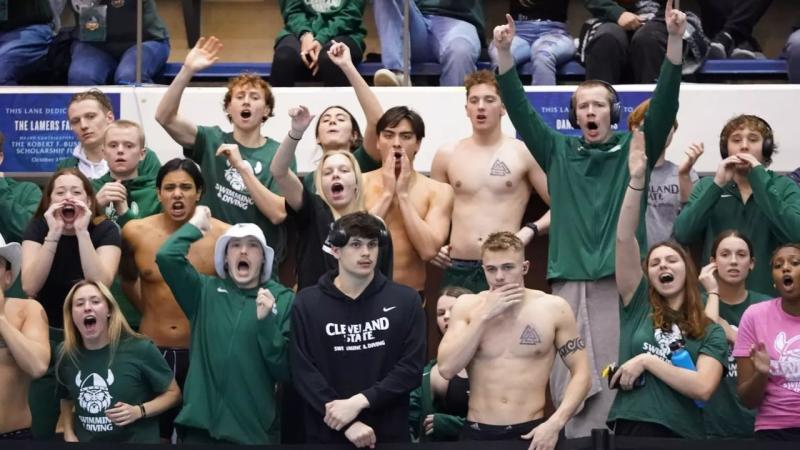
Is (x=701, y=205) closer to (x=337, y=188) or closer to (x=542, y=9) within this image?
(x=337, y=188)

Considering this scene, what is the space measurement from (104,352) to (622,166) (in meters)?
Answer: 2.52

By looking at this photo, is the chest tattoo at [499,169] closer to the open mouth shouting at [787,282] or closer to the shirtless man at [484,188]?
the shirtless man at [484,188]

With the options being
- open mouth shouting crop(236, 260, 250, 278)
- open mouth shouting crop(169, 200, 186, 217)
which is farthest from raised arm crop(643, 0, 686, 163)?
open mouth shouting crop(169, 200, 186, 217)

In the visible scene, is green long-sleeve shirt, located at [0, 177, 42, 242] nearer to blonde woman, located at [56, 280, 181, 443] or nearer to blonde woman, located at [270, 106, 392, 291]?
blonde woman, located at [56, 280, 181, 443]

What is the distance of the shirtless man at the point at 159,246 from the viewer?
7566mm

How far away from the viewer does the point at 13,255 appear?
736 centimetres

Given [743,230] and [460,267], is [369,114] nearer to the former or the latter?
[460,267]

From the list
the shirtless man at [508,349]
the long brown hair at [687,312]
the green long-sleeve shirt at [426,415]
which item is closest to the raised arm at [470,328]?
the shirtless man at [508,349]

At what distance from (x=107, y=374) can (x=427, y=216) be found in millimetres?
1801

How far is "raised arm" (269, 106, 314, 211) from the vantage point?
7484 millimetres

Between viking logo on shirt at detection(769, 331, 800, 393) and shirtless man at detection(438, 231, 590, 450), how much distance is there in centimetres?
81

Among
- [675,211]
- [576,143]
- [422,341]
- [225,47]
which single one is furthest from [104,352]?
[225,47]

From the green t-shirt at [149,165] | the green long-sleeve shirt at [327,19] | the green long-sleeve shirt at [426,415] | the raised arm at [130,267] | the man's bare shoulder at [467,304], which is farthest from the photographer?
the green long-sleeve shirt at [327,19]

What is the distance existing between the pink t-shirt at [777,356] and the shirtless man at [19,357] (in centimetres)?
304
